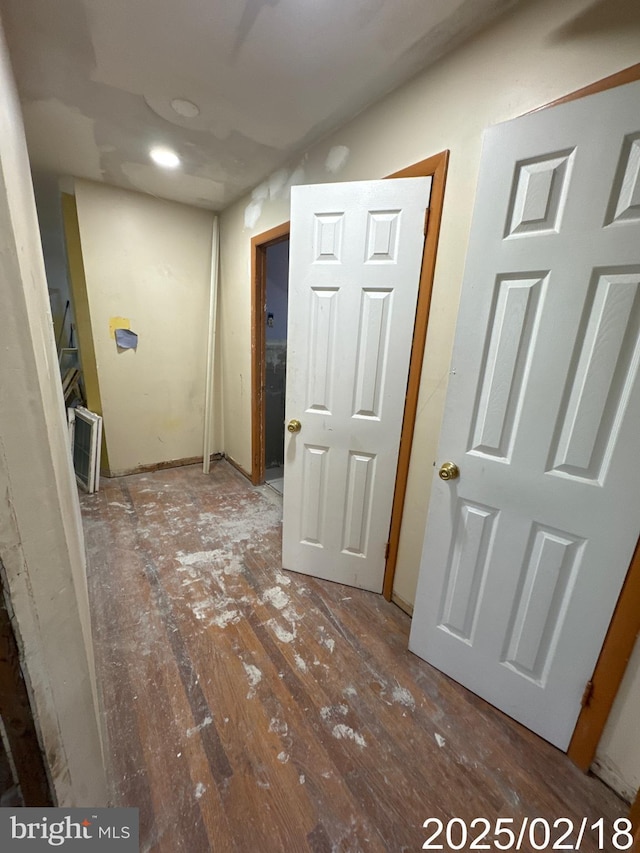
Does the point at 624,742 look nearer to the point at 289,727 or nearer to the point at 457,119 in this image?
the point at 289,727

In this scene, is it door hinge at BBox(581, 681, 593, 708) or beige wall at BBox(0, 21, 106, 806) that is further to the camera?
door hinge at BBox(581, 681, 593, 708)

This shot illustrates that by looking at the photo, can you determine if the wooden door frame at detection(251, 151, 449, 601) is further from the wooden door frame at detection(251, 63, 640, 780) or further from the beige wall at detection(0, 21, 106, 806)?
the beige wall at detection(0, 21, 106, 806)

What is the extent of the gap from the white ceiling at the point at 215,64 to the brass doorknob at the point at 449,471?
58.6 inches

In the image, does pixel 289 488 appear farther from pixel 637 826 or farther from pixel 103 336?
pixel 103 336

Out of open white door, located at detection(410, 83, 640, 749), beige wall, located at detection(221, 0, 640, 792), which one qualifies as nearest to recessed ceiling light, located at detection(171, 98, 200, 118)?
beige wall, located at detection(221, 0, 640, 792)

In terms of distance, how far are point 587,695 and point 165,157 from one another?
330cm

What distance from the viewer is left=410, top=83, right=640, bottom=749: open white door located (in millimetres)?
876

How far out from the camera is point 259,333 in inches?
106

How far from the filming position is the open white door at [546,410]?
2.88 ft

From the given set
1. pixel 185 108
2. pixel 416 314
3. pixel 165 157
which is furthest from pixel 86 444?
pixel 416 314

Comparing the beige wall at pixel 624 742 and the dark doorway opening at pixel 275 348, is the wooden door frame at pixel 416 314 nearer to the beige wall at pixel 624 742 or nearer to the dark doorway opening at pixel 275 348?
the dark doorway opening at pixel 275 348

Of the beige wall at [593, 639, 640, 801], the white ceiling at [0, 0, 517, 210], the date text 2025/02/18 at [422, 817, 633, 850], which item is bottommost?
the date text 2025/02/18 at [422, 817, 633, 850]

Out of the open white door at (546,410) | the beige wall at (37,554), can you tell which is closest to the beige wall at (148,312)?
the beige wall at (37,554)

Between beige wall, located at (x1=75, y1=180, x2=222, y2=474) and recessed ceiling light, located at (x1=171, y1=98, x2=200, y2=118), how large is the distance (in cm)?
130
